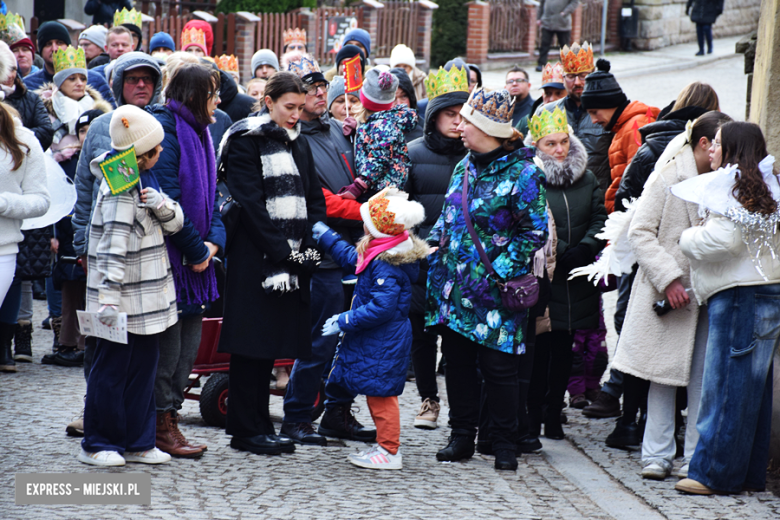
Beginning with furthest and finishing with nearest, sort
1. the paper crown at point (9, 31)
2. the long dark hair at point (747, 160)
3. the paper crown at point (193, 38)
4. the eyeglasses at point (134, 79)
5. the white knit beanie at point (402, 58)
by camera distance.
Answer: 1. the paper crown at point (193, 38)
2. the paper crown at point (9, 31)
3. the white knit beanie at point (402, 58)
4. the eyeglasses at point (134, 79)
5. the long dark hair at point (747, 160)

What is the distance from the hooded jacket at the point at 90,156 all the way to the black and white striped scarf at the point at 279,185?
2.52 ft

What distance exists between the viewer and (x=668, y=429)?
5340 mm

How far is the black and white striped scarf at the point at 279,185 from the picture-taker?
16.7ft

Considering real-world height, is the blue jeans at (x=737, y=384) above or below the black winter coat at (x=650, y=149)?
below

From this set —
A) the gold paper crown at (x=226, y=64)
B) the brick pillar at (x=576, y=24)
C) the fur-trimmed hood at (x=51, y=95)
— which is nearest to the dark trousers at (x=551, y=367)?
the fur-trimmed hood at (x=51, y=95)

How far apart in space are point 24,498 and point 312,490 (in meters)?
1.31

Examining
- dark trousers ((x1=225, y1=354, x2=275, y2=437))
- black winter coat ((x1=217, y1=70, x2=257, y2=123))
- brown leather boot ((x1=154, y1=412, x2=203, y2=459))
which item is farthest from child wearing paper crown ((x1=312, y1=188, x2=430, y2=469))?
black winter coat ((x1=217, y1=70, x2=257, y2=123))

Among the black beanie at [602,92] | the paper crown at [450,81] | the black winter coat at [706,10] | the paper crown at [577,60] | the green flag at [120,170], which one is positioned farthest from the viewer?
the black winter coat at [706,10]

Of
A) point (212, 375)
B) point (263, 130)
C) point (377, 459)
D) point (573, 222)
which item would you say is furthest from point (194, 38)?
point (377, 459)

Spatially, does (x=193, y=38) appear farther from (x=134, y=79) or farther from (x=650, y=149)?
(x=650, y=149)

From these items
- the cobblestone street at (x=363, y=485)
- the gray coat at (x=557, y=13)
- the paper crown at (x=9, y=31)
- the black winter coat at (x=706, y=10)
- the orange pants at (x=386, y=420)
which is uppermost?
the black winter coat at (x=706, y=10)

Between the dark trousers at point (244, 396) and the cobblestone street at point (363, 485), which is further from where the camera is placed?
the dark trousers at point (244, 396)

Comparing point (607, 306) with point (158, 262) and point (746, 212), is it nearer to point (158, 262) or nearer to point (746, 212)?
point (746, 212)

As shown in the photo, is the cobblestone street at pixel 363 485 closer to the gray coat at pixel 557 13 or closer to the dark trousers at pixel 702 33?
the gray coat at pixel 557 13
